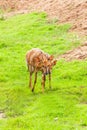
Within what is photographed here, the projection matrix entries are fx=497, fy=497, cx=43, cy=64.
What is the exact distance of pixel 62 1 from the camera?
27.8m

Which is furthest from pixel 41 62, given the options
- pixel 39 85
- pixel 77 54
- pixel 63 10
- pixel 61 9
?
pixel 61 9

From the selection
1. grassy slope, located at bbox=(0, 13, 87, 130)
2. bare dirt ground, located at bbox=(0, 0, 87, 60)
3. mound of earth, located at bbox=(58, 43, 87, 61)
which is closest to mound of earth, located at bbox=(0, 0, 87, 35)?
bare dirt ground, located at bbox=(0, 0, 87, 60)

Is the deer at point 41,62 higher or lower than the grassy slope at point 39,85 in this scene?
higher

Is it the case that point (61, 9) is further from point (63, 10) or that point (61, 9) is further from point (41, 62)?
point (41, 62)

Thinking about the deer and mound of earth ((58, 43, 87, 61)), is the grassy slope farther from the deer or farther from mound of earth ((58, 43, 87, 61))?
the deer

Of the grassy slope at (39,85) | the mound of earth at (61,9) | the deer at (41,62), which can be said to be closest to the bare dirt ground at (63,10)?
the mound of earth at (61,9)

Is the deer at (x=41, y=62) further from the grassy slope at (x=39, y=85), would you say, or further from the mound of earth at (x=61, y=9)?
the mound of earth at (x=61, y=9)

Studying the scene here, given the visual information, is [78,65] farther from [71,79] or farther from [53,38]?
→ [53,38]

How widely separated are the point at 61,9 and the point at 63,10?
309mm

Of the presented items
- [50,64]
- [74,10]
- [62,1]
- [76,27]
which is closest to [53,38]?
[76,27]

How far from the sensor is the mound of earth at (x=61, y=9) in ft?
78.7

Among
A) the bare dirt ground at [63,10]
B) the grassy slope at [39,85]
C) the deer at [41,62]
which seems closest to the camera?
the grassy slope at [39,85]

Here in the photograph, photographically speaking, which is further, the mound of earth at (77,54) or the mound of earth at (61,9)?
the mound of earth at (61,9)

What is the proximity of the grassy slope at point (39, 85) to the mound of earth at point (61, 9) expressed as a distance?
66 centimetres
